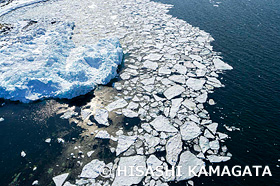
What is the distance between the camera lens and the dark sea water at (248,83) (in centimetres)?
353

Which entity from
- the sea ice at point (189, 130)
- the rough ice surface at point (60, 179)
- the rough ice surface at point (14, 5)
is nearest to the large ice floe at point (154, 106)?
the sea ice at point (189, 130)

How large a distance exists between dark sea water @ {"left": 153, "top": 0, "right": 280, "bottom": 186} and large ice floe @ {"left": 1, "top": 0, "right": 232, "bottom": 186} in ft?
0.97

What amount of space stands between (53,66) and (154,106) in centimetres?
307

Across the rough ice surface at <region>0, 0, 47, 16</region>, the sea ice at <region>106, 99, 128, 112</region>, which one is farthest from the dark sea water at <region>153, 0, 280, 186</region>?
the rough ice surface at <region>0, 0, 47, 16</region>

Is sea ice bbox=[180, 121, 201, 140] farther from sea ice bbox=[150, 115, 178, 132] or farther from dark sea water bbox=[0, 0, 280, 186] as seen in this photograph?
dark sea water bbox=[0, 0, 280, 186]

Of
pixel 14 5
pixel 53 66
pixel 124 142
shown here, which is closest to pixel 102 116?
pixel 124 142

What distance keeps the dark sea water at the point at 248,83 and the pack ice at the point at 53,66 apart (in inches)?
126

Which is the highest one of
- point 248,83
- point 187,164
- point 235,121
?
point 248,83

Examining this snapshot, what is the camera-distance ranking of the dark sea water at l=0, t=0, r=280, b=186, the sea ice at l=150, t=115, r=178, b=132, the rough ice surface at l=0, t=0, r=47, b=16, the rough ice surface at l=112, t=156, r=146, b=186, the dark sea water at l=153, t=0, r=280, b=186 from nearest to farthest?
1. the rough ice surface at l=112, t=156, r=146, b=186
2. the dark sea water at l=0, t=0, r=280, b=186
3. the dark sea water at l=153, t=0, r=280, b=186
4. the sea ice at l=150, t=115, r=178, b=132
5. the rough ice surface at l=0, t=0, r=47, b=16

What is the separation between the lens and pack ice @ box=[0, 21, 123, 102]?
4834 mm

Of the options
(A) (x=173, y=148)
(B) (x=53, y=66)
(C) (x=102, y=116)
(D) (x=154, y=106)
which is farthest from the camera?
(B) (x=53, y=66)

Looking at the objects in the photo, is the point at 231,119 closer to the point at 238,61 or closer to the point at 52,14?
the point at 238,61

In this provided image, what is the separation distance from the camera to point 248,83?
5.09m

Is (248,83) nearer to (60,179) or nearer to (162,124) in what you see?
(162,124)
